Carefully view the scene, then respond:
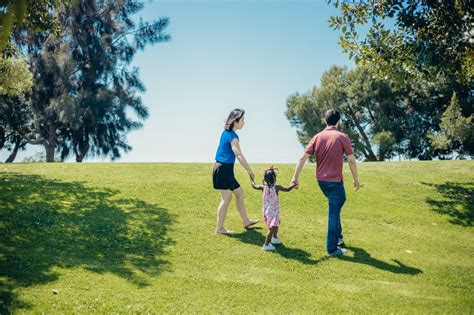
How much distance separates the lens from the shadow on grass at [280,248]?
9.20 metres

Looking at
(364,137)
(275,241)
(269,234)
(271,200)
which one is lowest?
(275,241)

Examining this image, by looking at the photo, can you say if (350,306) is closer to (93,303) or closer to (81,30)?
(93,303)

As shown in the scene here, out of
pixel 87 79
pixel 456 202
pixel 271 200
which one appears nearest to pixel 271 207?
pixel 271 200

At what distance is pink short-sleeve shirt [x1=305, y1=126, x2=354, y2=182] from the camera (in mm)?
8969

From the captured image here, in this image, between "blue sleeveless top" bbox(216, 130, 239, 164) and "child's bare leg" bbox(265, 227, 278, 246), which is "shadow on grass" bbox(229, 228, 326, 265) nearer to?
"child's bare leg" bbox(265, 227, 278, 246)

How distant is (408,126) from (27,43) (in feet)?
139

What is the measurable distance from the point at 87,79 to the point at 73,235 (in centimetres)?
3370

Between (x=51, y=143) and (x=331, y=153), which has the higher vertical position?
(x=51, y=143)

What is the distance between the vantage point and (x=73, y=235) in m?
10.1

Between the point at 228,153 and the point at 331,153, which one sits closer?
the point at 331,153

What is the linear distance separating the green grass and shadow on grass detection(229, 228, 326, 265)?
0.03 metres

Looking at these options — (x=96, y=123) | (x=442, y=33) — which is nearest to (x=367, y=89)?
(x=96, y=123)

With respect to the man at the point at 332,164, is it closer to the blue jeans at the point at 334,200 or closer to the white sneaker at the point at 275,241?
the blue jeans at the point at 334,200

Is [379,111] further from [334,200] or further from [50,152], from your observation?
[334,200]
